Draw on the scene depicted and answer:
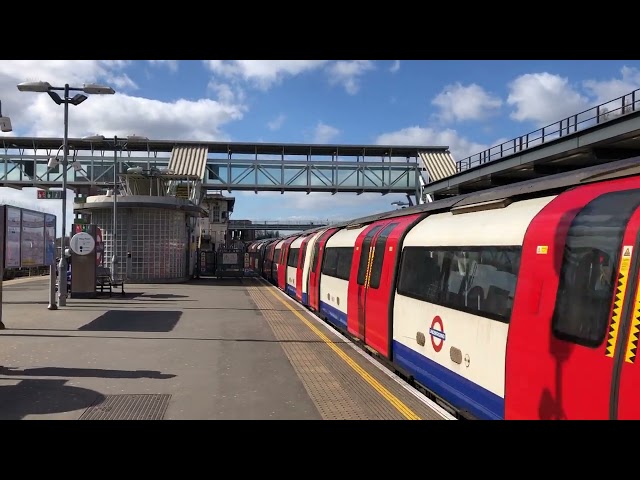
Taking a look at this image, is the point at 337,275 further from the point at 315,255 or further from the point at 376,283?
the point at 376,283

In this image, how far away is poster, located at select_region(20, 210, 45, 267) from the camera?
17.6m

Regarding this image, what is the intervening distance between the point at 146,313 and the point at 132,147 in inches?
1352

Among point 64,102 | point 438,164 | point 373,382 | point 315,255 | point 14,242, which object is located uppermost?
point 438,164

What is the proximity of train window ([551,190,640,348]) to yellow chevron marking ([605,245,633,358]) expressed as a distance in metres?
0.05

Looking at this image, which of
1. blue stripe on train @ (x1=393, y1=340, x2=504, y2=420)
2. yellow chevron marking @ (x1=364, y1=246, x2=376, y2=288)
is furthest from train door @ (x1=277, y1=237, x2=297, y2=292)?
blue stripe on train @ (x1=393, y1=340, x2=504, y2=420)

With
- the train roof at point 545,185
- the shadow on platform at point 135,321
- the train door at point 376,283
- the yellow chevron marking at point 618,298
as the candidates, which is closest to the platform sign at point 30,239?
the shadow on platform at point 135,321

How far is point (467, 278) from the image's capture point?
5461 mm

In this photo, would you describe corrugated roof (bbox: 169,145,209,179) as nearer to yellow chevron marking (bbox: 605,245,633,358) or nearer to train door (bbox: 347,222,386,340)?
train door (bbox: 347,222,386,340)

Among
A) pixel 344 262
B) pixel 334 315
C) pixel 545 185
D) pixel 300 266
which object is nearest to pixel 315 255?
pixel 300 266

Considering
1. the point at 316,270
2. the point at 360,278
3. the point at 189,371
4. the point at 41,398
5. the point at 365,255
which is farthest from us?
the point at 316,270

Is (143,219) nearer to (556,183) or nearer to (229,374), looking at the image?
(229,374)

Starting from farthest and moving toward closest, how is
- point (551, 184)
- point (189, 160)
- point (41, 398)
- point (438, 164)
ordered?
point (438, 164) → point (189, 160) → point (41, 398) → point (551, 184)

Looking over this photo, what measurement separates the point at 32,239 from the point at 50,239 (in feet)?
4.26
